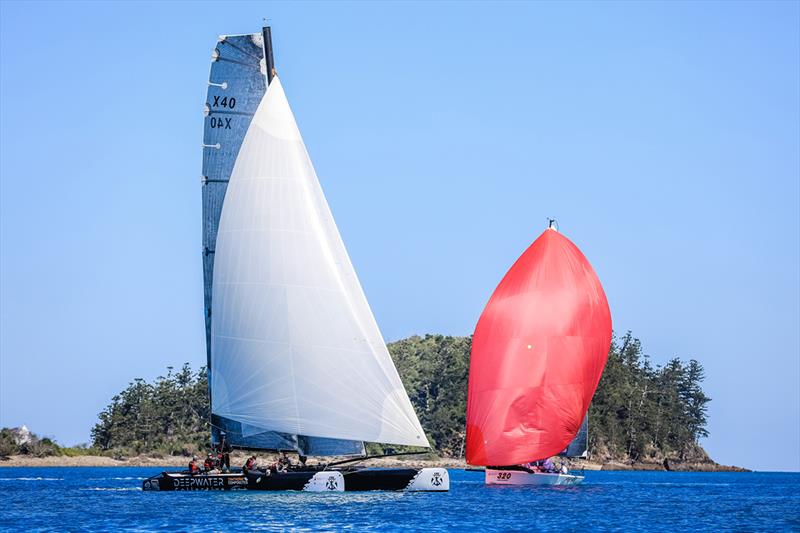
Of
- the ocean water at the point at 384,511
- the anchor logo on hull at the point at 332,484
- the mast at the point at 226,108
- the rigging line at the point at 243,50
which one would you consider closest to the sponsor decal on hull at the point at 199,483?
the ocean water at the point at 384,511

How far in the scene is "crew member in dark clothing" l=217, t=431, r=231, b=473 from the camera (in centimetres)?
5766

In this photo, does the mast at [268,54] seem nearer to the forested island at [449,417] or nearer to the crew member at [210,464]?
the crew member at [210,464]

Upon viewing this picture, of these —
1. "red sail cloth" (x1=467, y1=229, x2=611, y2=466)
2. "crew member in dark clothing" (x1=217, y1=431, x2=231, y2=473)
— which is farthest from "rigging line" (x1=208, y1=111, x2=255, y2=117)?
"red sail cloth" (x1=467, y1=229, x2=611, y2=466)

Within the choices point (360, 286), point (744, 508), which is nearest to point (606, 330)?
point (744, 508)

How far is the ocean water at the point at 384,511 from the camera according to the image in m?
47.3

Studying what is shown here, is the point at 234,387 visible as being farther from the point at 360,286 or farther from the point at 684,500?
the point at 684,500

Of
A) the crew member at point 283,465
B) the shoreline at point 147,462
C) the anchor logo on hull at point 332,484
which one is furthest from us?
the shoreline at point 147,462

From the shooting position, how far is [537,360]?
7025 centimetres

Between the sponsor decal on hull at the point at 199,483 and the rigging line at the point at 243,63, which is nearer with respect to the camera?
the rigging line at the point at 243,63

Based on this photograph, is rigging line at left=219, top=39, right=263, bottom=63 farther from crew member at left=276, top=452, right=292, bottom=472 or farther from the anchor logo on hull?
the anchor logo on hull

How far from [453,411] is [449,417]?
70 centimetres

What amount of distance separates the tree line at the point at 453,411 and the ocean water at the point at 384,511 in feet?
196

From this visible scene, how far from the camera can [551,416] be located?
70500 mm

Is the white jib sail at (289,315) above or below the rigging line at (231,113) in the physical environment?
below
